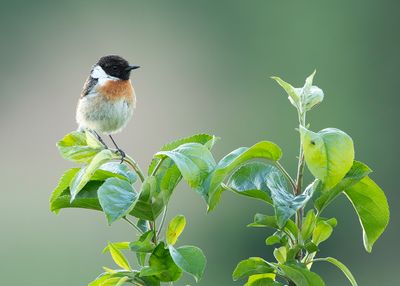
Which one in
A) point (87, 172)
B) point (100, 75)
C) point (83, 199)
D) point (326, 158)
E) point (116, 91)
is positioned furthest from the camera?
point (100, 75)

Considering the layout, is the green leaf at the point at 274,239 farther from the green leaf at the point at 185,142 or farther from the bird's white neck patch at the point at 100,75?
the bird's white neck patch at the point at 100,75

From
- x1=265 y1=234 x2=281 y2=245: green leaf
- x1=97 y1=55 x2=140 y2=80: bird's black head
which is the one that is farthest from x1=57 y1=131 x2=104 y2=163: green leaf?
x1=97 y1=55 x2=140 y2=80: bird's black head

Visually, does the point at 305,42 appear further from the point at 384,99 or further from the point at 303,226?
the point at 303,226

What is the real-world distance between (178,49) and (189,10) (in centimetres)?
149

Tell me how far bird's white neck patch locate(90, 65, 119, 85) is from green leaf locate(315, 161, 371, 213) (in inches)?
117

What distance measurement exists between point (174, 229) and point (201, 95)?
2288cm

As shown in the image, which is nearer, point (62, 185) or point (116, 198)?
point (116, 198)

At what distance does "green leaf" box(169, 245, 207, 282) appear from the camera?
146cm

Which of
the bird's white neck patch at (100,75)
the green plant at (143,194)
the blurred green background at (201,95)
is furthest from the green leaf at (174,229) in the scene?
the blurred green background at (201,95)

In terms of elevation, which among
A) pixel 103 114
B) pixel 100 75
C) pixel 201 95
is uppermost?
pixel 100 75

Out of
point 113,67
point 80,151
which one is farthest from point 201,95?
point 80,151

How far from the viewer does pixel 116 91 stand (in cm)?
435

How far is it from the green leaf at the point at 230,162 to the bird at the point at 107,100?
259 centimetres

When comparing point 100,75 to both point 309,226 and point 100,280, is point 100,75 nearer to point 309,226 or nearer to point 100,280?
point 100,280
